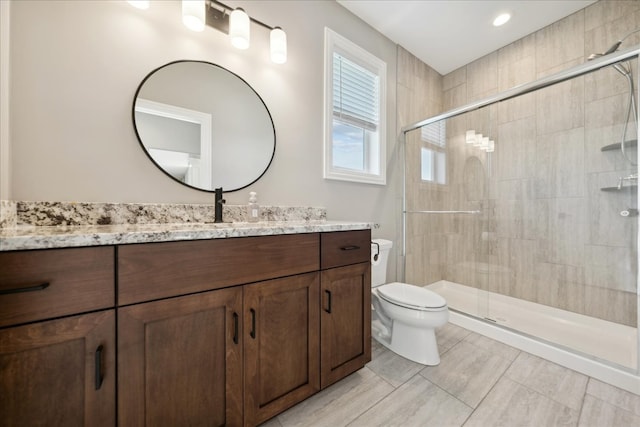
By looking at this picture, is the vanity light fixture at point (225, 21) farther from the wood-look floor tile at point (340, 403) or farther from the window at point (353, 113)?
the wood-look floor tile at point (340, 403)

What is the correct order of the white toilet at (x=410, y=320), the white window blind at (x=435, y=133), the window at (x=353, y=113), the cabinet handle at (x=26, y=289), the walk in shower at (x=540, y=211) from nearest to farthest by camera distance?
the cabinet handle at (x=26, y=289), the white toilet at (x=410, y=320), the walk in shower at (x=540, y=211), the window at (x=353, y=113), the white window blind at (x=435, y=133)

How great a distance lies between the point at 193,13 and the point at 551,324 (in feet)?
10.6

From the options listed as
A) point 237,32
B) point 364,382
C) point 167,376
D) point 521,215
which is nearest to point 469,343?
point 364,382

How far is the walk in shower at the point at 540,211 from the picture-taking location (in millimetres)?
1636

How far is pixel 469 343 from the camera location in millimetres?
1751

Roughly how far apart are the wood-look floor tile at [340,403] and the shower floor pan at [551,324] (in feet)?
4.06

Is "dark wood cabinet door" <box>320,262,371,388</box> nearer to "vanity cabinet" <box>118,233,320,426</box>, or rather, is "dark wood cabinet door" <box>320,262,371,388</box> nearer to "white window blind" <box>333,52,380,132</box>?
"vanity cabinet" <box>118,233,320,426</box>

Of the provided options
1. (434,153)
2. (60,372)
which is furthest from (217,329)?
(434,153)

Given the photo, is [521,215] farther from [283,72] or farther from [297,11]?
[297,11]

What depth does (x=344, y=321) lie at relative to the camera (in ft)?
4.05

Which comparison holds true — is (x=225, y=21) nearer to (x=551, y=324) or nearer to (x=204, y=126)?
(x=204, y=126)

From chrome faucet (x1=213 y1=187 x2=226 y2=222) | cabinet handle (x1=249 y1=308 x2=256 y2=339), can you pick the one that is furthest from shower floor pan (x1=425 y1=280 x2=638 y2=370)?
chrome faucet (x1=213 y1=187 x2=226 y2=222)

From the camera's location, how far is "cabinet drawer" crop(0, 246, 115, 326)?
1.88 ft

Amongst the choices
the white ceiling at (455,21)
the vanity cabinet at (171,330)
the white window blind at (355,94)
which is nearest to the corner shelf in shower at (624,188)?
the white ceiling at (455,21)
